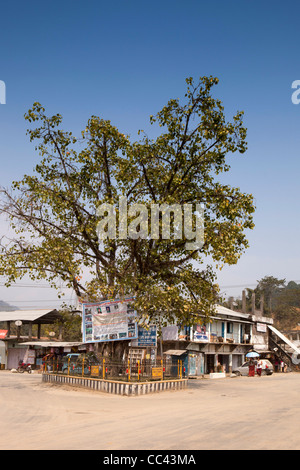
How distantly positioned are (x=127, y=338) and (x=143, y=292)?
7.63 feet

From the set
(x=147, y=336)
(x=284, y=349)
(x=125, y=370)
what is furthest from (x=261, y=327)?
(x=125, y=370)

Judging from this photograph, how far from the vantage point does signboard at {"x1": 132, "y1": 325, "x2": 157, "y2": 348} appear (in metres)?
20.6

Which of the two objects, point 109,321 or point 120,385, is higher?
point 109,321

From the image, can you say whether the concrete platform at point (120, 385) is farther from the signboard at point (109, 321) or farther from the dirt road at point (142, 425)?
the signboard at point (109, 321)

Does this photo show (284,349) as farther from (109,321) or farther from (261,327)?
(109,321)

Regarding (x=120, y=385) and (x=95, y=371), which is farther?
(x=95, y=371)

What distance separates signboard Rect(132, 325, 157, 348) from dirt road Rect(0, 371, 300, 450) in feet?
13.9

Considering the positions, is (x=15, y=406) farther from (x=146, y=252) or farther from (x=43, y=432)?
(x=146, y=252)

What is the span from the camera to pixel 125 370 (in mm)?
20359

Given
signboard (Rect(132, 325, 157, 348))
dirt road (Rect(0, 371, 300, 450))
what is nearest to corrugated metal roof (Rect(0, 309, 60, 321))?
signboard (Rect(132, 325, 157, 348))

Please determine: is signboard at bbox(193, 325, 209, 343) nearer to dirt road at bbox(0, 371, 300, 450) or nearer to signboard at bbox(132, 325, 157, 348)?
signboard at bbox(132, 325, 157, 348)

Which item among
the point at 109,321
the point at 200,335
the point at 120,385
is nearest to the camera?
the point at 120,385

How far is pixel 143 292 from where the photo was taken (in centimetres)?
2034

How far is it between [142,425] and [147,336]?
10.7 meters
